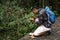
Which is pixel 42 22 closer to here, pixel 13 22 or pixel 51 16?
pixel 51 16

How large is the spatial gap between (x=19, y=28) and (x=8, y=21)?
580mm

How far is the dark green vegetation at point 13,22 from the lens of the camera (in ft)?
26.0

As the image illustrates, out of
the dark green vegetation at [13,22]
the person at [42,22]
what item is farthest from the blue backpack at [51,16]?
the dark green vegetation at [13,22]

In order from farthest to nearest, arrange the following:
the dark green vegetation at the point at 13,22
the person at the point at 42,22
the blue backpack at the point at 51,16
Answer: the dark green vegetation at the point at 13,22 < the person at the point at 42,22 < the blue backpack at the point at 51,16

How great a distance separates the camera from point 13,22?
8172 mm

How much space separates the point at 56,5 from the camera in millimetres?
10320

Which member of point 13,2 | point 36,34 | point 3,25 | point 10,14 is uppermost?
point 13,2

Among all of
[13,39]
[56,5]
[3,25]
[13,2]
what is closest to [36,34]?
[13,39]

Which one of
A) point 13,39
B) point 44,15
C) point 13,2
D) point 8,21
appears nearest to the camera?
point 44,15

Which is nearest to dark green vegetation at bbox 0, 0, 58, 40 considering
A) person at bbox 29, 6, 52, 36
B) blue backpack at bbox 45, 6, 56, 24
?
person at bbox 29, 6, 52, 36

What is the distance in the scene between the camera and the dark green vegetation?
7930mm

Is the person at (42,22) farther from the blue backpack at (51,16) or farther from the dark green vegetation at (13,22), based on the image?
the dark green vegetation at (13,22)

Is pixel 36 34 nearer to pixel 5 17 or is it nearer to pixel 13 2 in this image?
pixel 5 17

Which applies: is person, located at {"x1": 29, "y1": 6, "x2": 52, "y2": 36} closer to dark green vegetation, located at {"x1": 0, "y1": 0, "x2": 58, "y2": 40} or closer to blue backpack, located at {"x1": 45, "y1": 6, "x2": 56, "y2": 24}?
blue backpack, located at {"x1": 45, "y1": 6, "x2": 56, "y2": 24}
